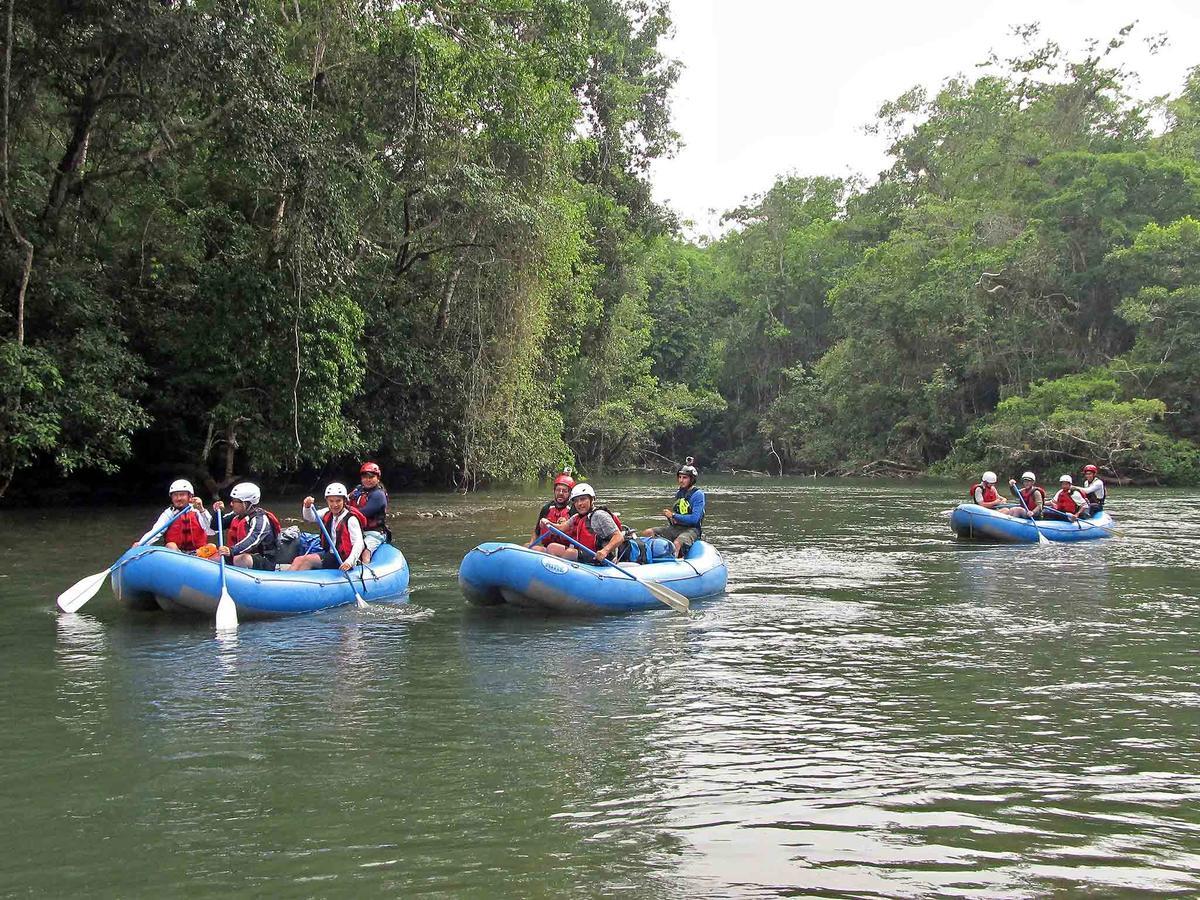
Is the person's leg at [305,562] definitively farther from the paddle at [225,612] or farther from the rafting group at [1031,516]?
the rafting group at [1031,516]

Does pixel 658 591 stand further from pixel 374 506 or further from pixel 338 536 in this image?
pixel 374 506

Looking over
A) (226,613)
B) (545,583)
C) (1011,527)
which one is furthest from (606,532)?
(1011,527)

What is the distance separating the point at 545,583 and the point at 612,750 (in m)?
3.97

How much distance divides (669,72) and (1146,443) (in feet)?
60.8

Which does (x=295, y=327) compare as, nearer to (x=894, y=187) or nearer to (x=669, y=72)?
→ (x=669, y=72)

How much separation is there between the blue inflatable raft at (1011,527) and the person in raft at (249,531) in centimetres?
1042

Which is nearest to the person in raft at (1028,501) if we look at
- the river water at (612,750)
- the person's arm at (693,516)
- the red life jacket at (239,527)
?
the river water at (612,750)

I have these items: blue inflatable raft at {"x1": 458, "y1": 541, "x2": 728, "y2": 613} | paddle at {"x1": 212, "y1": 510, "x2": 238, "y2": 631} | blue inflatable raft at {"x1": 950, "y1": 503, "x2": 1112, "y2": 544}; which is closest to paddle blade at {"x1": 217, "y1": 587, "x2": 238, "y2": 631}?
paddle at {"x1": 212, "y1": 510, "x2": 238, "y2": 631}

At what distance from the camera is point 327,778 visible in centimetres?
514

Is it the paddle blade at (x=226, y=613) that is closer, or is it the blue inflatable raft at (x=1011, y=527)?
the paddle blade at (x=226, y=613)

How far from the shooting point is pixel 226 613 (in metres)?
8.83

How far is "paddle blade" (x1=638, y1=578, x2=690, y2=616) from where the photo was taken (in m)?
10.0

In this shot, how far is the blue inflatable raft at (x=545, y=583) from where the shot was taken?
9.52m

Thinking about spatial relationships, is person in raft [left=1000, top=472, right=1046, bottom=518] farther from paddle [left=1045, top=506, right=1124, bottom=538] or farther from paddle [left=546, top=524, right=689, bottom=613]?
paddle [left=546, top=524, right=689, bottom=613]
